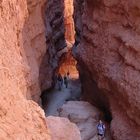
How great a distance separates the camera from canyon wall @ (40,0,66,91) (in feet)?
46.1

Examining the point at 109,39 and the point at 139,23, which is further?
the point at 109,39

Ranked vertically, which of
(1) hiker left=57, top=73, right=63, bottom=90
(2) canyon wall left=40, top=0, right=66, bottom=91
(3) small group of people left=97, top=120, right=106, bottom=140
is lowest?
(1) hiker left=57, top=73, right=63, bottom=90

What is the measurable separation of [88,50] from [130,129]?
314cm

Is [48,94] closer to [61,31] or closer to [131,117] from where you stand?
[61,31]

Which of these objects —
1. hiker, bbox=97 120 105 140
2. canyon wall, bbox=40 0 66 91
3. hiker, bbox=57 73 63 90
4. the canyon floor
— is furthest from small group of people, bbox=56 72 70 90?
hiker, bbox=97 120 105 140

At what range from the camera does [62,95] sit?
1518 cm

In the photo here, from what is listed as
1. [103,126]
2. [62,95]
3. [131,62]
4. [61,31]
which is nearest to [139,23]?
[131,62]

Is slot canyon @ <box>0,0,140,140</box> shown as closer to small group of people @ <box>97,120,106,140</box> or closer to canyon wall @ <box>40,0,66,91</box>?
small group of people @ <box>97,120,106,140</box>

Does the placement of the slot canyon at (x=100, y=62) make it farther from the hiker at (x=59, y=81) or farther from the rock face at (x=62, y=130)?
the hiker at (x=59, y=81)

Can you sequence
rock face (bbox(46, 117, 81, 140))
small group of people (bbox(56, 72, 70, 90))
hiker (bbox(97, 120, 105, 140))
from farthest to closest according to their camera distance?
small group of people (bbox(56, 72, 70, 90))
hiker (bbox(97, 120, 105, 140))
rock face (bbox(46, 117, 81, 140))

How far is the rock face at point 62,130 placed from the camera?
636 centimetres

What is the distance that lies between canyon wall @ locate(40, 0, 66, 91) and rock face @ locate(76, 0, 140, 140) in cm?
244

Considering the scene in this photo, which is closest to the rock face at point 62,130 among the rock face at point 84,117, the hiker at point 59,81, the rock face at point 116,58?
the rock face at point 116,58

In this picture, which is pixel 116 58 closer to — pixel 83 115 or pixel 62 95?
pixel 83 115
